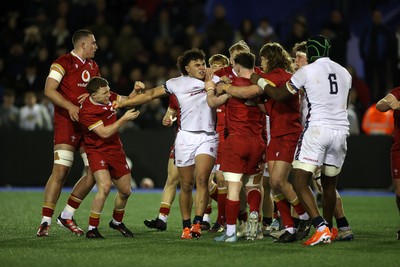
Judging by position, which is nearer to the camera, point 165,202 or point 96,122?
point 96,122

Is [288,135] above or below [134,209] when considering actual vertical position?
above

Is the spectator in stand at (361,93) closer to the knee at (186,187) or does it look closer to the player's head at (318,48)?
the knee at (186,187)

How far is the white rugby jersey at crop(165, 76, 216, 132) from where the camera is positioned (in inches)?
402

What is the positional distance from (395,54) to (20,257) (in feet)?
43.4

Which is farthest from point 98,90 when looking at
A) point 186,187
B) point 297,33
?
point 297,33

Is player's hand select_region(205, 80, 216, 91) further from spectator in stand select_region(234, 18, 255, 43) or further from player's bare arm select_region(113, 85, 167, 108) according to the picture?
spectator in stand select_region(234, 18, 255, 43)

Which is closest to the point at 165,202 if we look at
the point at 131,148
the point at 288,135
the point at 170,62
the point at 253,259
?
the point at 288,135

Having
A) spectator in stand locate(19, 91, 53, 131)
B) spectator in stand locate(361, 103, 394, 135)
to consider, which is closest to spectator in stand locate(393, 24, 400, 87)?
spectator in stand locate(361, 103, 394, 135)

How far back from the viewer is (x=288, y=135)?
989cm

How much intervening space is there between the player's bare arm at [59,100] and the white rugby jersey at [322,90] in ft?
8.84

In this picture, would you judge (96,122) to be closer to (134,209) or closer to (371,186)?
(134,209)

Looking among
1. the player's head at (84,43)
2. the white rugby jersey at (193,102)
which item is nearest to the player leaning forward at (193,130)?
the white rugby jersey at (193,102)

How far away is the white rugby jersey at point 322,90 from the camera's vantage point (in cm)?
942

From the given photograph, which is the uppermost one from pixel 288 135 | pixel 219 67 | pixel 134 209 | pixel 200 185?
pixel 219 67
